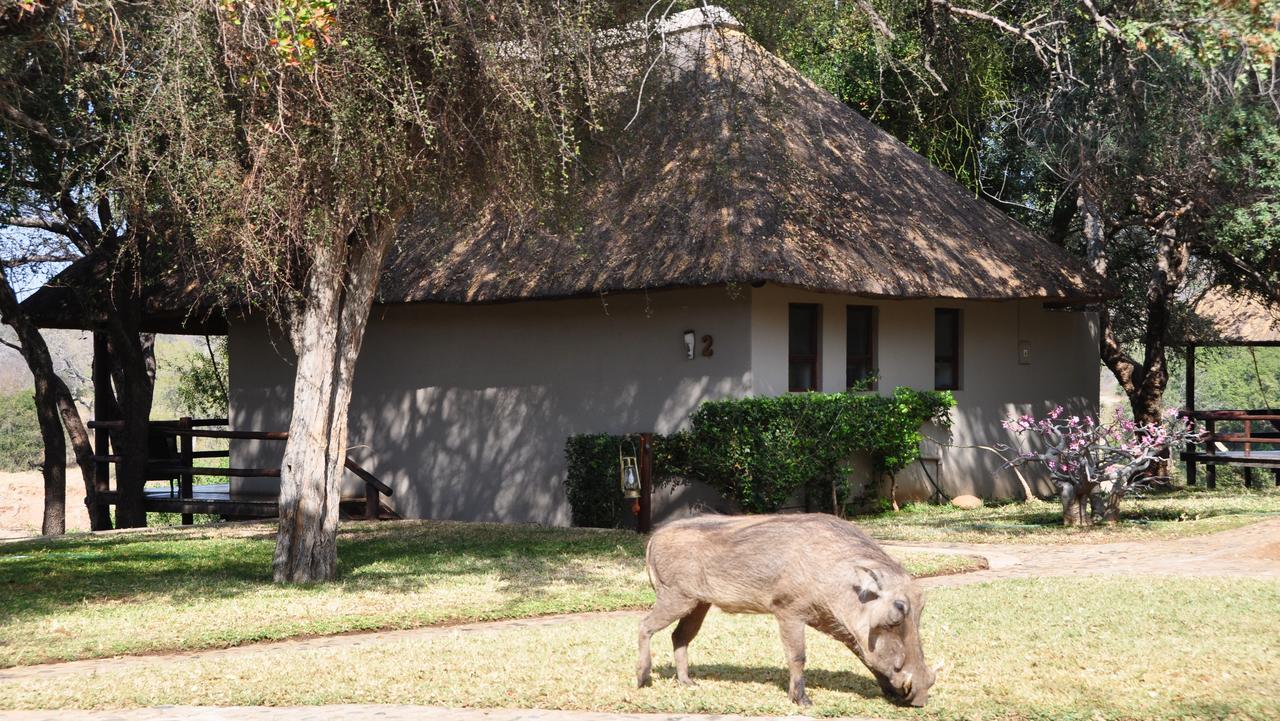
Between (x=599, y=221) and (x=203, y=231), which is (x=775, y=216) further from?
(x=203, y=231)

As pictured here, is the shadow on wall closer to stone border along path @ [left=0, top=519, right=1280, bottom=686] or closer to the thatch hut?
the thatch hut

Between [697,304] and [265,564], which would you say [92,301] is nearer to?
[265,564]

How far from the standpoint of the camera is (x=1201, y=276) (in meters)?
26.2

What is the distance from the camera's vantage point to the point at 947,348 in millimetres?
18812

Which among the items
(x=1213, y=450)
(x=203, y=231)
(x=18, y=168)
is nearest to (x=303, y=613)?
(x=203, y=231)

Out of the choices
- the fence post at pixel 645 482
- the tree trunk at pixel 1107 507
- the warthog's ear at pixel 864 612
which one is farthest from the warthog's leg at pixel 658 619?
the tree trunk at pixel 1107 507

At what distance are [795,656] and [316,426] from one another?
6.19 metres

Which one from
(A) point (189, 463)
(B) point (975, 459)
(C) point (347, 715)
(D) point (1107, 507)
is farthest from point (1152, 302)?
(C) point (347, 715)

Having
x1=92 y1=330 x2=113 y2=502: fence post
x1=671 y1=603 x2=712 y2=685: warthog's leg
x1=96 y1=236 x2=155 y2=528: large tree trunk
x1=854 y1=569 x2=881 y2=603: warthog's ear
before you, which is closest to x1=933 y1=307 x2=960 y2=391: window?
x1=96 y1=236 x2=155 y2=528: large tree trunk

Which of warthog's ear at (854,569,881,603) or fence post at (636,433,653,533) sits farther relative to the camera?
fence post at (636,433,653,533)

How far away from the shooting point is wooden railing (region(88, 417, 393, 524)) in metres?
17.3

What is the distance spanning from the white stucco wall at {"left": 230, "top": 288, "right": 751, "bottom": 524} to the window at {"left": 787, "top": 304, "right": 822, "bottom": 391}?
1.26m

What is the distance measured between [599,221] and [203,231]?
6.74m

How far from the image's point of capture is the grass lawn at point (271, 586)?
934 cm
